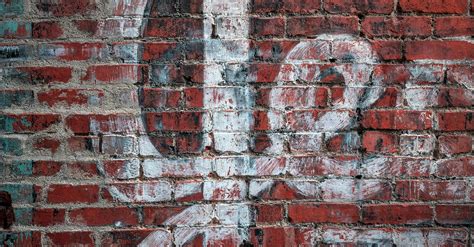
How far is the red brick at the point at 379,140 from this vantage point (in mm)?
1638

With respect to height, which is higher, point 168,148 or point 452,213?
point 168,148

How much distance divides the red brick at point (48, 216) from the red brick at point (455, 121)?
147 cm

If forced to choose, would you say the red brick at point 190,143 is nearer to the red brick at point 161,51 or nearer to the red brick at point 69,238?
the red brick at point 161,51

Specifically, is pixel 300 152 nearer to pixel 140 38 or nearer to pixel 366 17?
pixel 366 17

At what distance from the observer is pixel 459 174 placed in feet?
5.38

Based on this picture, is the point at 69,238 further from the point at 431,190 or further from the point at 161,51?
the point at 431,190

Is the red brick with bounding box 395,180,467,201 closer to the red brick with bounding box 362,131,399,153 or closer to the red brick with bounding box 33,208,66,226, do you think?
the red brick with bounding box 362,131,399,153

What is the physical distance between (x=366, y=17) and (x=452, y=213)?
81 centimetres

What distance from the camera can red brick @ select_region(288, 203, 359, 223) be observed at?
5.41 feet

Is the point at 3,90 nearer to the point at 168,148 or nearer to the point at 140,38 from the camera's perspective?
the point at 140,38

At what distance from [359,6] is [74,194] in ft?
4.24

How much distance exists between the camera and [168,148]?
164 cm

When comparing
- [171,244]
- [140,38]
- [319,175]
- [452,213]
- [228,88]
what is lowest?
[171,244]

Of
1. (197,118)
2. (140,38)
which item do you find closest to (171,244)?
(197,118)
